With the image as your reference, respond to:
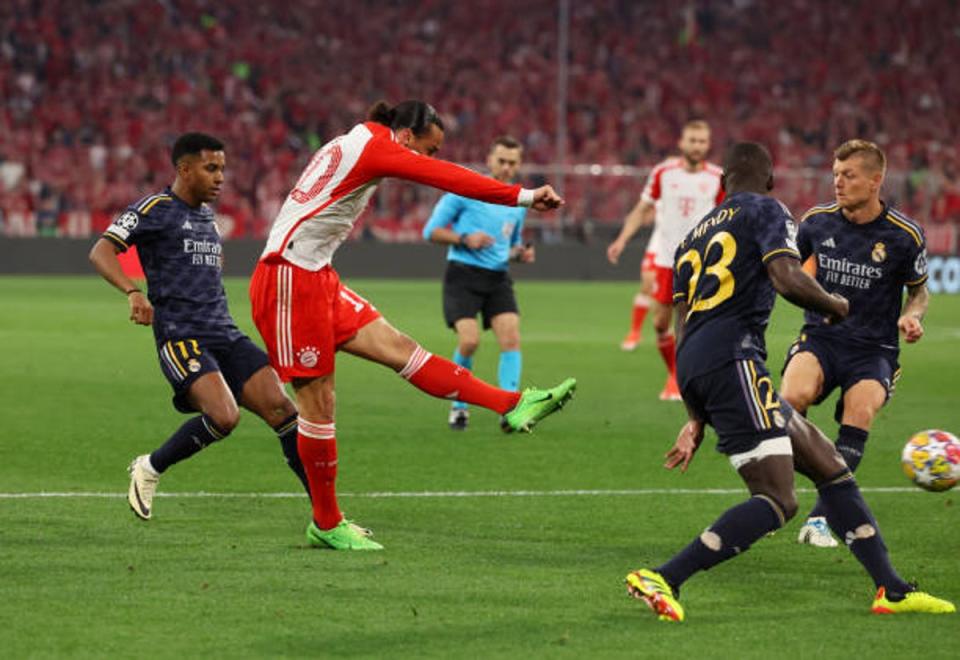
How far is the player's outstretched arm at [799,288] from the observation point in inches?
254

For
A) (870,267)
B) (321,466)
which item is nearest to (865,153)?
(870,267)

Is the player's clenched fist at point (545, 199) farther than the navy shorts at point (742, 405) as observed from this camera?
Yes

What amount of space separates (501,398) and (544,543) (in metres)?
0.76

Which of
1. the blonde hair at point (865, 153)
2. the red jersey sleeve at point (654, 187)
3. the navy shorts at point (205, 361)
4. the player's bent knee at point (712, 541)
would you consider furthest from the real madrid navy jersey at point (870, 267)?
the red jersey sleeve at point (654, 187)

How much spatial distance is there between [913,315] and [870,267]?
0.32 meters

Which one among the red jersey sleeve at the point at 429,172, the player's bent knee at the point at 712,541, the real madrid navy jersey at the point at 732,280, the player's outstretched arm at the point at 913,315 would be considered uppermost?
the red jersey sleeve at the point at 429,172

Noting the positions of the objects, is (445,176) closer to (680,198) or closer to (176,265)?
(176,265)

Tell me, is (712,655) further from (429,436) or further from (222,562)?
(429,436)

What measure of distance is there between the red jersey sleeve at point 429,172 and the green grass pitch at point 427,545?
165cm

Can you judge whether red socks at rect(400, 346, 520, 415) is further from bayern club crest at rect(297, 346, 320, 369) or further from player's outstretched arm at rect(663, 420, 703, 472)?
player's outstretched arm at rect(663, 420, 703, 472)

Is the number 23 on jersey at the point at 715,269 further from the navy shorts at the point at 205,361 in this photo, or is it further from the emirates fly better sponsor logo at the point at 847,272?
the navy shorts at the point at 205,361

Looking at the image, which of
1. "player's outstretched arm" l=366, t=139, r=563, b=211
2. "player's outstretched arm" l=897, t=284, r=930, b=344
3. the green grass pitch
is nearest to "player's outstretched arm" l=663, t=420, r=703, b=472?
the green grass pitch

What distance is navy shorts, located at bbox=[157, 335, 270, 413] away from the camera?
877cm

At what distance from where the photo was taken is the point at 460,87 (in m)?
41.9
